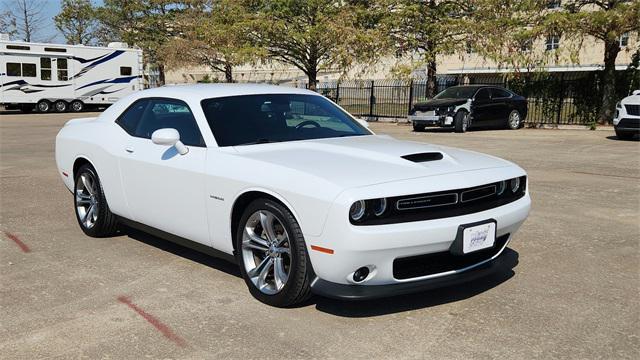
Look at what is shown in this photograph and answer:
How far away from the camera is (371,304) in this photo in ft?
13.8

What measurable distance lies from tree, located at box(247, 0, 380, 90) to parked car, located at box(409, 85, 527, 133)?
7472 mm

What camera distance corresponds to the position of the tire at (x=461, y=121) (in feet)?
62.6

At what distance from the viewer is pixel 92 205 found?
6.03 metres

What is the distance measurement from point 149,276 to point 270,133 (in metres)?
1.45

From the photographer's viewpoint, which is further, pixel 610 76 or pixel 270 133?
pixel 610 76

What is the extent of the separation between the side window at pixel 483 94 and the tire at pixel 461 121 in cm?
78

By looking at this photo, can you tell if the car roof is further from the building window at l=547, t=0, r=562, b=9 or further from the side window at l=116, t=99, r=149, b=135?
the building window at l=547, t=0, r=562, b=9

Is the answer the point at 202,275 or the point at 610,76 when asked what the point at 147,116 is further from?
the point at 610,76

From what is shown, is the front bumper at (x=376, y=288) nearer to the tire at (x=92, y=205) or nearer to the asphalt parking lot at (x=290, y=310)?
the asphalt parking lot at (x=290, y=310)

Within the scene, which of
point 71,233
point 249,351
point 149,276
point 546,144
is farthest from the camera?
point 546,144

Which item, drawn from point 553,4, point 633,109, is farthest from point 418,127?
point 633,109

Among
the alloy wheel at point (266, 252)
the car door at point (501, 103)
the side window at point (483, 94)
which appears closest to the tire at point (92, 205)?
the alloy wheel at point (266, 252)

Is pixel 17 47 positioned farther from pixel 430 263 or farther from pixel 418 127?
pixel 430 263

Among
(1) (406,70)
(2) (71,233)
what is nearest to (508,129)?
(1) (406,70)
